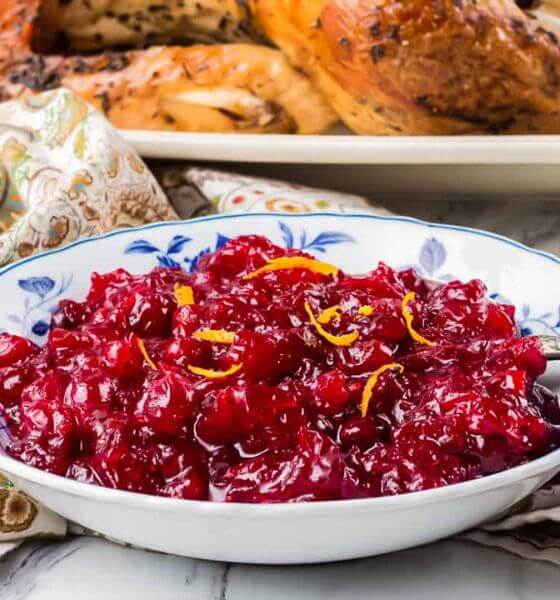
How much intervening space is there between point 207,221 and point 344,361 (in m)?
0.65

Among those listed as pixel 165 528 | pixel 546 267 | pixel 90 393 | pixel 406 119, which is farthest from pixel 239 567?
pixel 406 119

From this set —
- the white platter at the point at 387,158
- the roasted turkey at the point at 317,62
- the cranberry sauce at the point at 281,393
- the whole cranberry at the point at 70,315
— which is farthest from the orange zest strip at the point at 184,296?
the roasted turkey at the point at 317,62

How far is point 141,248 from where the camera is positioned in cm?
183

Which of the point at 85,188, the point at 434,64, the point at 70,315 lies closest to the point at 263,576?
the point at 70,315

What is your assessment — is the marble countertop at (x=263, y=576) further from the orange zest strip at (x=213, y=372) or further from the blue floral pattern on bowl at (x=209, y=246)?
the blue floral pattern on bowl at (x=209, y=246)

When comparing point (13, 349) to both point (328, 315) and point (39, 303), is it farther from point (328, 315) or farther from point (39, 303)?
point (328, 315)

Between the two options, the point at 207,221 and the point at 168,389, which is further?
the point at 207,221

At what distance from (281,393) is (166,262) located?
659mm

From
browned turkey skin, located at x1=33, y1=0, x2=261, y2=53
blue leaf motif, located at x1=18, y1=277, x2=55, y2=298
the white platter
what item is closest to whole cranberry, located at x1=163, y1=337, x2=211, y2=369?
blue leaf motif, located at x1=18, y1=277, x2=55, y2=298

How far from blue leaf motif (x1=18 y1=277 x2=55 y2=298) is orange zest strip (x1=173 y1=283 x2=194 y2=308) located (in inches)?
12.2

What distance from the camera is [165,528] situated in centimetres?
111

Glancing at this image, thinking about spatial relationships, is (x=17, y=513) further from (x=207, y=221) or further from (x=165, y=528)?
(x=207, y=221)

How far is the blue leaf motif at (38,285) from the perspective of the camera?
1665 millimetres

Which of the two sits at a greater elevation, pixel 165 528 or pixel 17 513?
pixel 165 528
